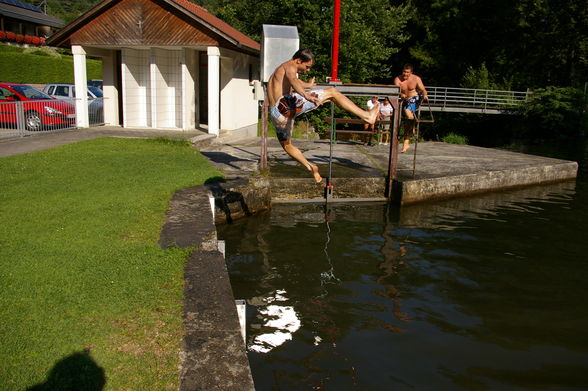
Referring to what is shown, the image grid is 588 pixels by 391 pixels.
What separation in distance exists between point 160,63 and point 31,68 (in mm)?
26184

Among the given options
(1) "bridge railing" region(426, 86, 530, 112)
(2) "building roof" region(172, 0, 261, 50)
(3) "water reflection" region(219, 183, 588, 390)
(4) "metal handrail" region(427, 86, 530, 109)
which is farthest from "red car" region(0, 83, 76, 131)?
(4) "metal handrail" region(427, 86, 530, 109)

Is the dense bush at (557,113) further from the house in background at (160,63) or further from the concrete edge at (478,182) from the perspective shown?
the house in background at (160,63)

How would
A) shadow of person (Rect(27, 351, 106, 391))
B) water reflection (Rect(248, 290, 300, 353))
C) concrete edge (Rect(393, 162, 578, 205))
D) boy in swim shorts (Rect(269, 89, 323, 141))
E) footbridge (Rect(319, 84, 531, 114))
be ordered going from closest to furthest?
shadow of person (Rect(27, 351, 106, 391)) < water reflection (Rect(248, 290, 300, 353)) < boy in swim shorts (Rect(269, 89, 323, 141)) < concrete edge (Rect(393, 162, 578, 205)) < footbridge (Rect(319, 84, 531, 114))

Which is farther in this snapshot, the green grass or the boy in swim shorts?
the green grass

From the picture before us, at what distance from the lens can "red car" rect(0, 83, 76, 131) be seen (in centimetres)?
1645

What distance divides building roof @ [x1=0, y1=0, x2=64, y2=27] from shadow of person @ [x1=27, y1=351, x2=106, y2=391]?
55786 millimetres

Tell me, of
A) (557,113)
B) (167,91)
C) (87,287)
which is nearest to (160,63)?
(167,91)

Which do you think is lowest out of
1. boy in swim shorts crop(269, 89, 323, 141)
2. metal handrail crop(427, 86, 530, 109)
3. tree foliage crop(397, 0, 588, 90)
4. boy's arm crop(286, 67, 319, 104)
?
boy in swim shorts crop(269, 89, 323, 141)

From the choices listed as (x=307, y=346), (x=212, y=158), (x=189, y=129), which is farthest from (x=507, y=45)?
(x=307, y=346)

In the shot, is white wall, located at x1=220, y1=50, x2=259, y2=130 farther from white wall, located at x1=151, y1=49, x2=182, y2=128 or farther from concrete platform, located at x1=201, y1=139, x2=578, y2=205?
concrete platform, located at x1=201, y1=139, x2=578, y2=205

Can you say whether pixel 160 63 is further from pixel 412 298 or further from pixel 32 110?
pixel 412 298

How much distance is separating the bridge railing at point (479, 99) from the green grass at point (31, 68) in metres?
29.3

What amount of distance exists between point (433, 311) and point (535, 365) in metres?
1.45

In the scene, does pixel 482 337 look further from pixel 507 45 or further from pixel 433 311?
pixel 507 45
